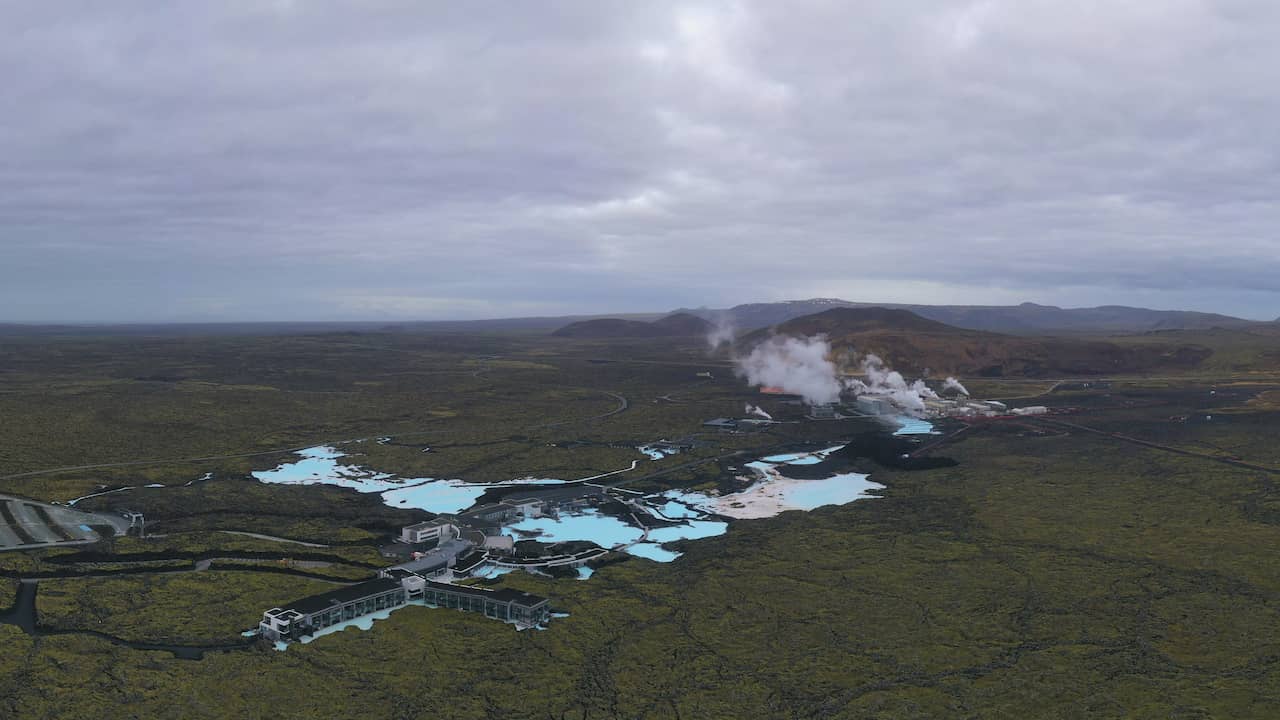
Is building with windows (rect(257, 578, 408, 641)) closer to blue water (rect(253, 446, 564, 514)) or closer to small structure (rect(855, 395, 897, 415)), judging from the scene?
blue water (rect(253, 446, 564, 514))

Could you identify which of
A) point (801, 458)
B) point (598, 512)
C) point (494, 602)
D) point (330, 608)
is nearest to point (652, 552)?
point (598, 512)

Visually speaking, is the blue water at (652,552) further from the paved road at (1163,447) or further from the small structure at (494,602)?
the paved road at (1163,447)

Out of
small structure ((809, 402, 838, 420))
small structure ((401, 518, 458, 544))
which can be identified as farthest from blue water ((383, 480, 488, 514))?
small structure ((809, 402, 838, 420))

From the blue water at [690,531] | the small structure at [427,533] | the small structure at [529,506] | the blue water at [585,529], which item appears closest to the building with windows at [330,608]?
the small structure at [427,533]

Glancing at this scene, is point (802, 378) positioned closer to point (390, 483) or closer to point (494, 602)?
point (390, 483)

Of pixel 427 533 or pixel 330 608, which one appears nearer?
pixel 330 608

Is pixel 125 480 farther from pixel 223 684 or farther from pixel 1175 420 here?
pixel 1175 420
